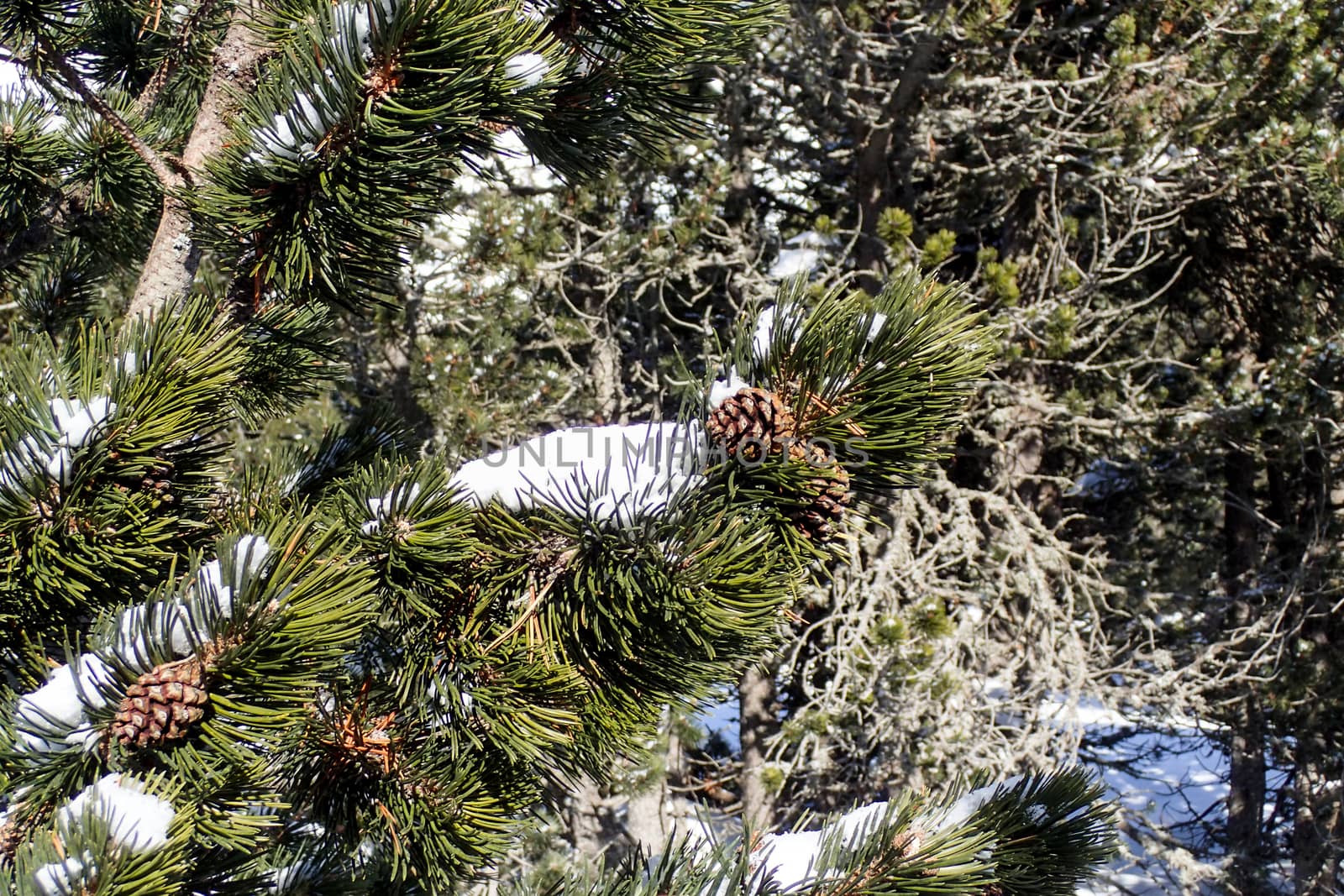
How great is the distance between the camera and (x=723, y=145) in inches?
175

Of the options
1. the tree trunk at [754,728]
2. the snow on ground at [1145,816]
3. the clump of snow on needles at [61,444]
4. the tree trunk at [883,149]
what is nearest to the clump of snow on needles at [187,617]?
the clump of snow on needles at [61,444]

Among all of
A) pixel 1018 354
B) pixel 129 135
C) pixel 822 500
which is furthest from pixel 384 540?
pixel 1018 354

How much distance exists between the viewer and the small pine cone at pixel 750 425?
0.90 meters

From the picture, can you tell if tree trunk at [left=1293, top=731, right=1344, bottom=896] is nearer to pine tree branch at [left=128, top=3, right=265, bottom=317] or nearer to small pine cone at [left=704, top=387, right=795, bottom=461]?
small pine cone at [left=704, top=387, right=795, bottom=461]

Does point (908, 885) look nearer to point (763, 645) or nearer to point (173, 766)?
point (763, 645)

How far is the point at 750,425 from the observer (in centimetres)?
90

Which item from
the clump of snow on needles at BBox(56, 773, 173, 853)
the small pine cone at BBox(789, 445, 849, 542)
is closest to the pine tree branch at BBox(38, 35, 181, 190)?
the clump of snow on needles at BBox(56, 773, 173, 853)

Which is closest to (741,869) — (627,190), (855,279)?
(855,279)

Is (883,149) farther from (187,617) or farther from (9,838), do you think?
(9,838)

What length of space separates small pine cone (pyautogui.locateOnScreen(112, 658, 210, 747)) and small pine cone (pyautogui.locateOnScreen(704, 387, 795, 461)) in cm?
49

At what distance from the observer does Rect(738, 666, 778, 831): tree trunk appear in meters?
4.14

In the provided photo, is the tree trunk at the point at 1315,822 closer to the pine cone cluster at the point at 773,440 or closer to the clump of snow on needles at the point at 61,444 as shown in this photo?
the pine cone cluster at the point at 773,440

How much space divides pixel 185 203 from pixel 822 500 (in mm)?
766

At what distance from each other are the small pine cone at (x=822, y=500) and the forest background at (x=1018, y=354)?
2.39 metres
